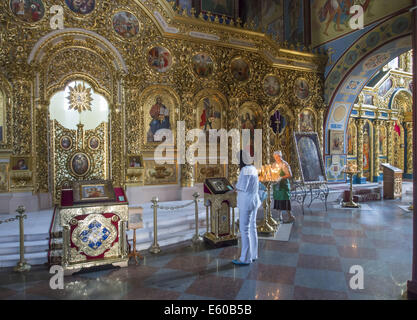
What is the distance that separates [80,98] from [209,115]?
390 centimetres

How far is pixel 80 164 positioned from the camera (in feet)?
26.2

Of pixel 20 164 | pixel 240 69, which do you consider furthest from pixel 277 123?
pixel 20 164

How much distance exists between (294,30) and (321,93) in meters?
3.26

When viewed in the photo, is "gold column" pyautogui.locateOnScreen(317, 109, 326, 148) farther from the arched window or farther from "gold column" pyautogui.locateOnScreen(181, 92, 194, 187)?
the arched window

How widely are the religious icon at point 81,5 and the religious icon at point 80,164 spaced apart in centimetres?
385

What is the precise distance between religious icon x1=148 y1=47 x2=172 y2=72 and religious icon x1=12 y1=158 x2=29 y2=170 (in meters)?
4.29

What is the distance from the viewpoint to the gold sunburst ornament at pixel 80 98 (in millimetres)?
7902

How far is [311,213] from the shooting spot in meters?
8.80

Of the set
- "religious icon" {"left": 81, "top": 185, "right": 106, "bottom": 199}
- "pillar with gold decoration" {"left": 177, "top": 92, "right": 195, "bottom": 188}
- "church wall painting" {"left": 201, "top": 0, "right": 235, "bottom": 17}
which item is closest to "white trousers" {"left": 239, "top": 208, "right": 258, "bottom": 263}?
A: "religious icon" {"left": 81, "top": 185, "right": 106, "bottom": 199}

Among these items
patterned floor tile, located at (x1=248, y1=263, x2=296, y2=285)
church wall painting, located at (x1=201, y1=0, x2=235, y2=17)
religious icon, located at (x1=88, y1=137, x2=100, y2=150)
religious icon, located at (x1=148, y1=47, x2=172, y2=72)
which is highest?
church wall painting, located at (x1=201, y1=0, x2=235, y2=17)

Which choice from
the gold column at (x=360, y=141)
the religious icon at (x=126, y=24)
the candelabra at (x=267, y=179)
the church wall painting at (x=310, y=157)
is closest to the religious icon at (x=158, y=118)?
the religious icon at (x=126, y=24)

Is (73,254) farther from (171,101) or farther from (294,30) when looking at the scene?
(294,30)

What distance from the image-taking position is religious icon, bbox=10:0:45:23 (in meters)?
7.08
